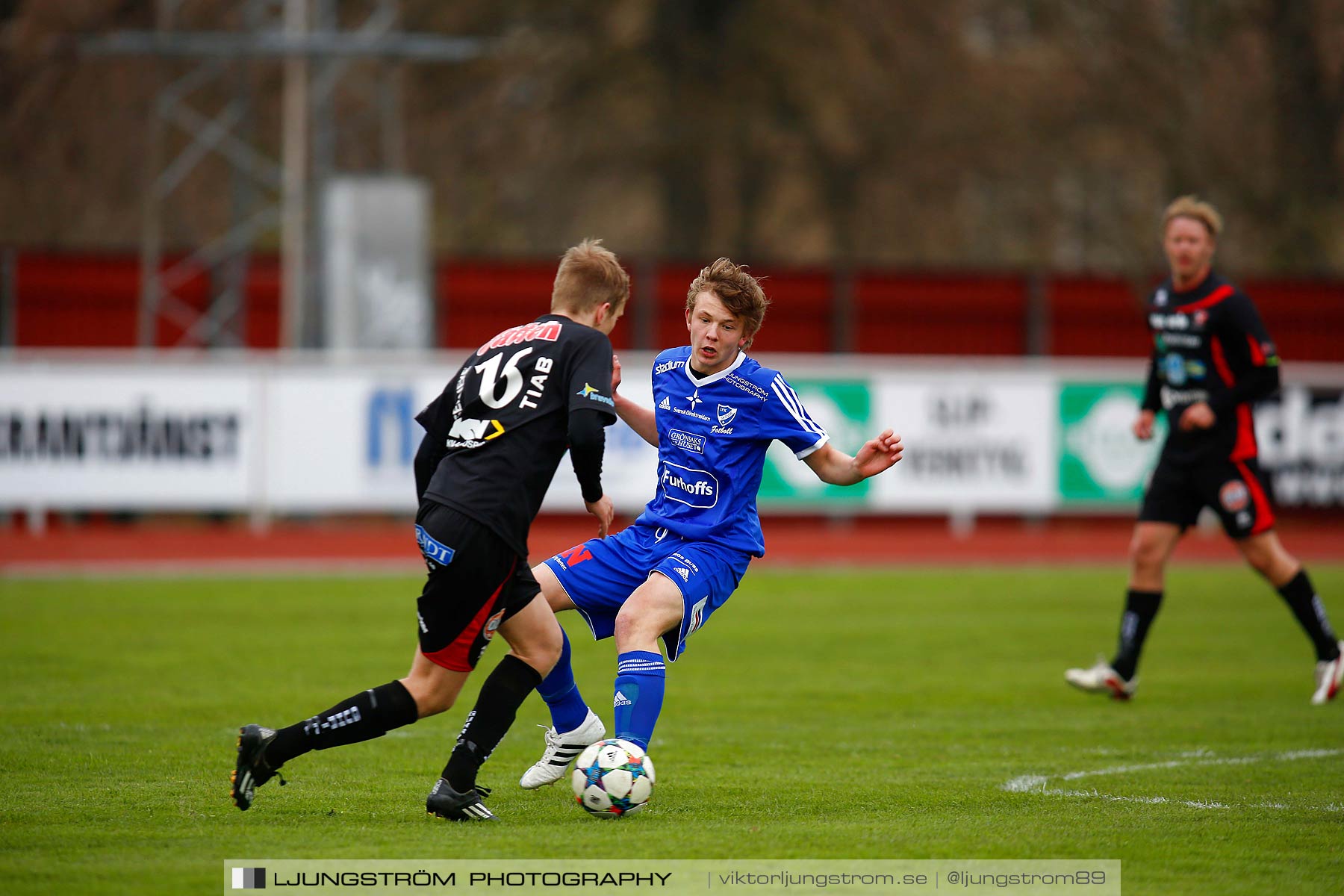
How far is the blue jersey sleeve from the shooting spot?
5.88 m

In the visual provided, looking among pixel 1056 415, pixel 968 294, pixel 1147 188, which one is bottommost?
pixel 1056 415

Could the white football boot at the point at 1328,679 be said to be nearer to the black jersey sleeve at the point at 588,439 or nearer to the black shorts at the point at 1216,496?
the black shorts at the point at 1216,496

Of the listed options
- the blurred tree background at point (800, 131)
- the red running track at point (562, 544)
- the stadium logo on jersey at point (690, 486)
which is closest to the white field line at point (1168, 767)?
the stadium logo on jersey at point (690, 486)

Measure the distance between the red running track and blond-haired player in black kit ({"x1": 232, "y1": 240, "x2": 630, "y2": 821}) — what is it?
9.79 metres

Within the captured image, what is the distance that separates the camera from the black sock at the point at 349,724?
5191 mm

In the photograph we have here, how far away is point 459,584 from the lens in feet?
17.1

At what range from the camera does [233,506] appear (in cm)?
1666

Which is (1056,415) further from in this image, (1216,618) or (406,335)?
(406,335)

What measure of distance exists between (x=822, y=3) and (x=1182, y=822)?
24.3m

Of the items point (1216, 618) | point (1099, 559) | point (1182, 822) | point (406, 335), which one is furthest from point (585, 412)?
point (406, 335)

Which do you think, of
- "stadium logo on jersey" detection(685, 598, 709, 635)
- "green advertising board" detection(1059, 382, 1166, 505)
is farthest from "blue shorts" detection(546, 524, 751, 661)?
"green advertising board" detection(1059, 382, 1166, 505)

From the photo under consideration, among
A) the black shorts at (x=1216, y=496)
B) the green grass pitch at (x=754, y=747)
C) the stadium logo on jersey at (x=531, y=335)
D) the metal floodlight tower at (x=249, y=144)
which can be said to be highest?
the metal floodlight tower at (x=249, y=144)

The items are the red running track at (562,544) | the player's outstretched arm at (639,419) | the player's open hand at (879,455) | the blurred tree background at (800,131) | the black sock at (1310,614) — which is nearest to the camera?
the player's open hand at (879,455)

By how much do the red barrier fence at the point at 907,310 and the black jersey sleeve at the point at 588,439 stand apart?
1711 cm
